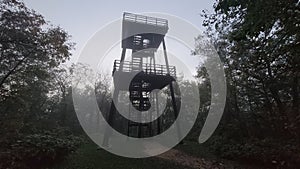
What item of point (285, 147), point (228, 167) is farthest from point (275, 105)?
point (228, 167)

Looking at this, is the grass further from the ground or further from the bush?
the bush

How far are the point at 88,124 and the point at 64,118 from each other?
A: 9.55 m

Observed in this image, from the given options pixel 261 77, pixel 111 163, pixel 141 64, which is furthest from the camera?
pixel 141 64

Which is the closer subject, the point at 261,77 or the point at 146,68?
the point at 261,77

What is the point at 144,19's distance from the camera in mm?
12883

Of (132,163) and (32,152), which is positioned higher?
(32,152)

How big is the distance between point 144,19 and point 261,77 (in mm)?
7768

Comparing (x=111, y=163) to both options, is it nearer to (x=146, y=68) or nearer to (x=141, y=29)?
(x=146, y=68)

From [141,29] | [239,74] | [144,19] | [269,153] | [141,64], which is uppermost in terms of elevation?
A: [144,19]

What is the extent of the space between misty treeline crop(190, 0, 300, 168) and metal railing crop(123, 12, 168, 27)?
339 centimetres

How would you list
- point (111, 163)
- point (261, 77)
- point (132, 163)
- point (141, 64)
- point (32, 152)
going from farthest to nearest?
1. point (141, 64)
2. point (261, 77)
3. point (132, 163)
4. point (111, 163)
5. point (32, 152)

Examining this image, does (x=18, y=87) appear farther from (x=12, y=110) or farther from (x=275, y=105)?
(x=275, y=105)

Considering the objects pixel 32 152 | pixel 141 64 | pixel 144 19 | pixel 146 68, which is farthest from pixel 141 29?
pixel 32 152

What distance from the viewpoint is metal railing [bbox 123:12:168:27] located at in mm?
12580
